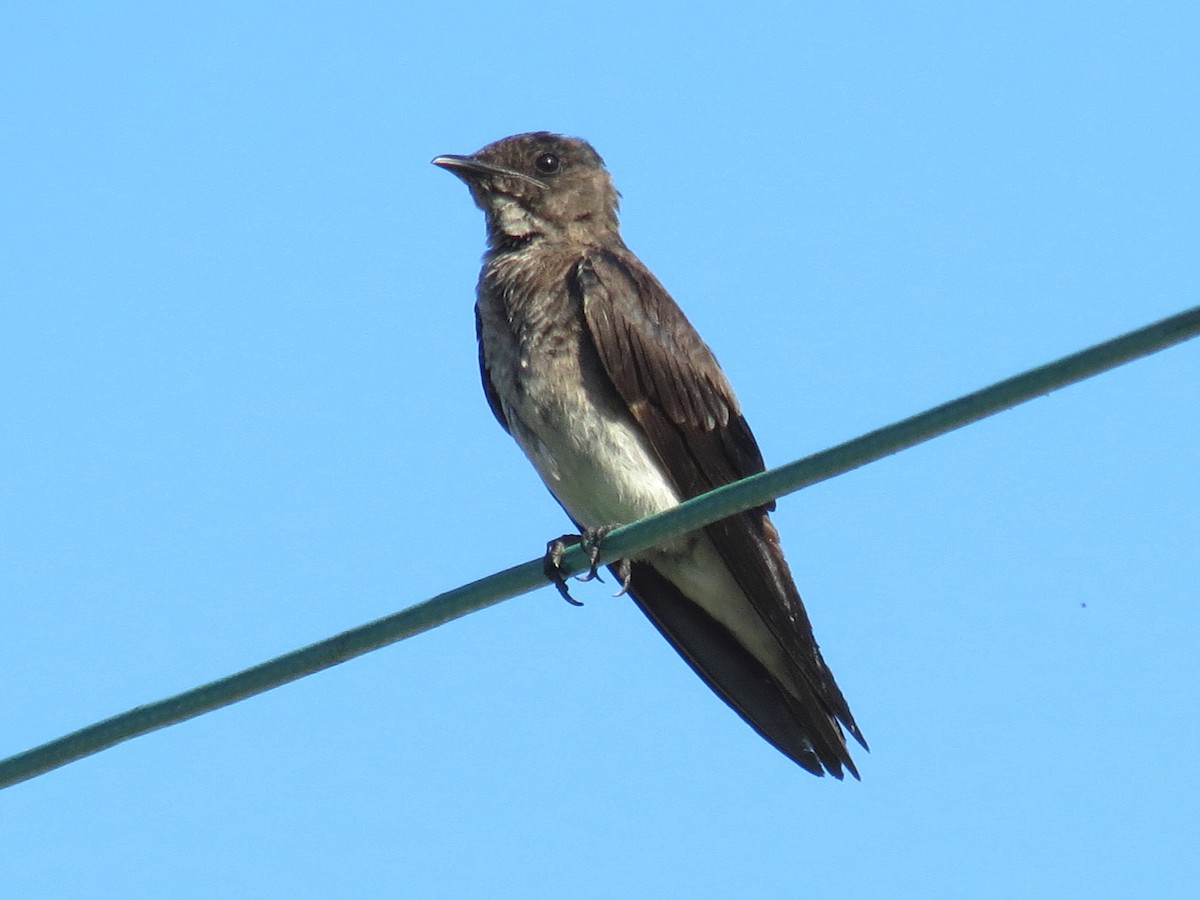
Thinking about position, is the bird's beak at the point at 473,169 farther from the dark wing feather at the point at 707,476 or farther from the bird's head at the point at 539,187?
the dark wing feather at the point at 707,476

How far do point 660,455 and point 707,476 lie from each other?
24cm

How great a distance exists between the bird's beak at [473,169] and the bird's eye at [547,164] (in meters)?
0.10

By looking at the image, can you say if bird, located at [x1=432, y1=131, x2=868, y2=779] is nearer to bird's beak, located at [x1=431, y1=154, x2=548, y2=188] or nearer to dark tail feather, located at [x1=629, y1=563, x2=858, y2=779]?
dark tail feather, located at [x1=629, y1=563, x2=858, y2=779]

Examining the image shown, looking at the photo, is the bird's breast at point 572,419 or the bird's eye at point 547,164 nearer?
the bird's breast at point 572,419

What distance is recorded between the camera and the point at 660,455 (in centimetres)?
784

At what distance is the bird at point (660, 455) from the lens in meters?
7.61

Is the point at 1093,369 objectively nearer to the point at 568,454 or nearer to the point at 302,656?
the point at 302,656

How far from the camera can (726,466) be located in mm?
8023

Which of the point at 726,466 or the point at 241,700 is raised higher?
the point at 726,466

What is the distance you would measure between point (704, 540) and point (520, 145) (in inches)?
110

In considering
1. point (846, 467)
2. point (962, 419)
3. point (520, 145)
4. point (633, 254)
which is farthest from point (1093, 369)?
point (520, 145)

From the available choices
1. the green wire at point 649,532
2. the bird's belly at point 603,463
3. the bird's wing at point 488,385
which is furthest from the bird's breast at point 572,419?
the green wire at point 649,532

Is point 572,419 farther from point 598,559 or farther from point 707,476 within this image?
point 598,559

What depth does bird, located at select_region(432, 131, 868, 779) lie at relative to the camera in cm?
761
